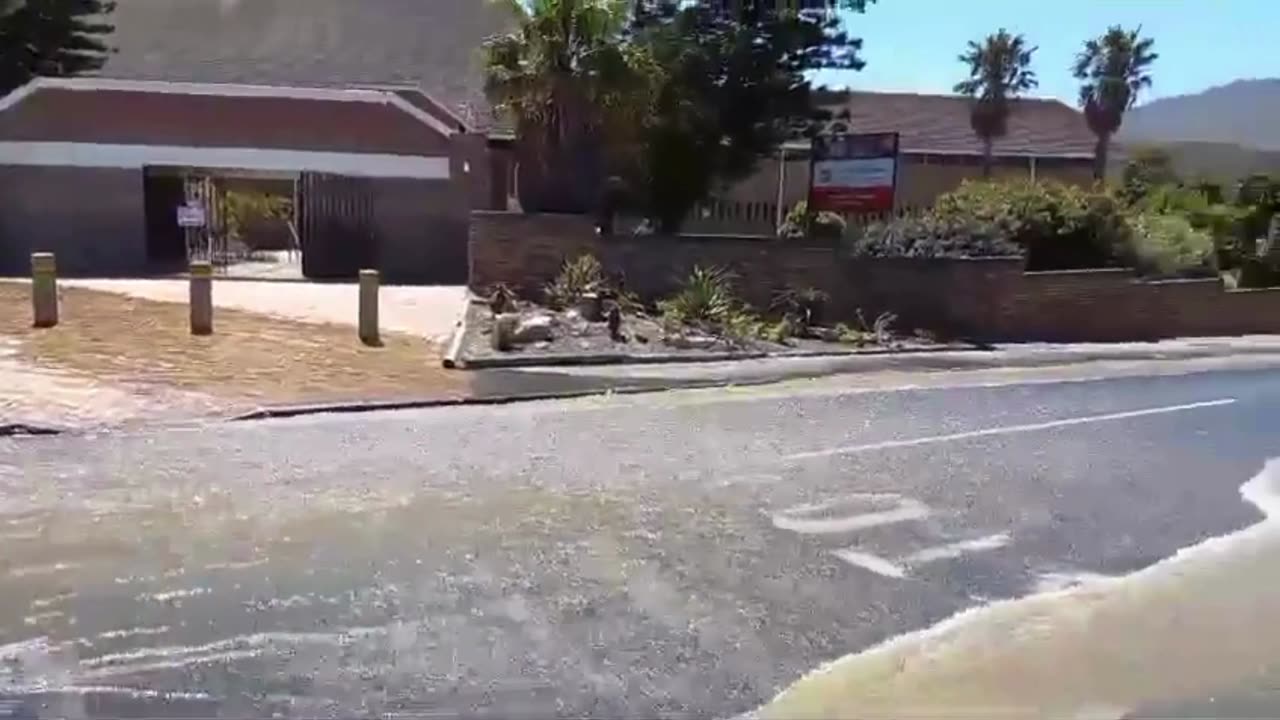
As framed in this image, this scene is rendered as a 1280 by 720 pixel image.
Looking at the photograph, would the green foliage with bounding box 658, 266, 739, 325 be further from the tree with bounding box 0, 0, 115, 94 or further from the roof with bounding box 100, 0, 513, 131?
the tree with bounding box 0, 0, 115, 94

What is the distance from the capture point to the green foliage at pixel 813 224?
87.2 ft

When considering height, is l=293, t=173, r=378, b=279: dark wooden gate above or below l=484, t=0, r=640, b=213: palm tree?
below

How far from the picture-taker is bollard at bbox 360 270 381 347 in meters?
17.7

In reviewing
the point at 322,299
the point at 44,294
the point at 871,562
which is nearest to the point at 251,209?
the point at 322,299

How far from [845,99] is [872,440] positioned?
68.0 feet

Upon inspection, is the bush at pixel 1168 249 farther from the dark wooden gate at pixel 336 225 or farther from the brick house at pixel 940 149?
the dark wooden gate at pixel 336 225

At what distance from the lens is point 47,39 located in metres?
39.9

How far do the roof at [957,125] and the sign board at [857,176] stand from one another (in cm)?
1717

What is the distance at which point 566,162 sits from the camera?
76.8 ft

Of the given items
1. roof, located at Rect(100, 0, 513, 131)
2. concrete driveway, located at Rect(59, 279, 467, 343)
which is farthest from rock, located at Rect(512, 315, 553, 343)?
roof, located at Rect(100, 0, 513, 131)

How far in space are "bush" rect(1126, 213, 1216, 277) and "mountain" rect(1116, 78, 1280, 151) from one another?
5452 centimetres

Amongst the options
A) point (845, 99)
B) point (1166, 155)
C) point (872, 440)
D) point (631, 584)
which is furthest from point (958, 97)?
point (631, 584)

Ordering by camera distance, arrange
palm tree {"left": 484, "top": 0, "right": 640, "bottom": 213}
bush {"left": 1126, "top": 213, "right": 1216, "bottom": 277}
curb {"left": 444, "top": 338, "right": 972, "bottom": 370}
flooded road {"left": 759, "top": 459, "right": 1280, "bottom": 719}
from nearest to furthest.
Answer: flooded road {"left": 759, "top": 459, "right": 1280, "bottom": 719}, curb {"left": 444, "top": 338, "right": 972, "bottom": 370}, palm tree {"left": 484, "top": 0, "right": 640, "bottom": 213}, bush {"left": 1126, "top": 213, "right": 1216, "bottom": 277}

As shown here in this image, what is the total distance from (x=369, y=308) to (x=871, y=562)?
10.8m
